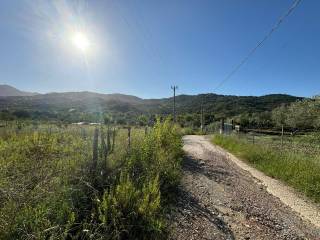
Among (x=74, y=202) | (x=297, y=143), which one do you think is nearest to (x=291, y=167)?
(x=74, y=202)

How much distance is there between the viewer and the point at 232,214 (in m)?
6.25

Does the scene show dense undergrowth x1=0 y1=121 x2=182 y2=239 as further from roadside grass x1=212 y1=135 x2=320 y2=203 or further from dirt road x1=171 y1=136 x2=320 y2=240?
roadside grass x1=212 y1=135 x2=320 y2=203

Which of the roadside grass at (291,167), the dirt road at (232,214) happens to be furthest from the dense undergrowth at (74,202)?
the roadside grass at (291,167)

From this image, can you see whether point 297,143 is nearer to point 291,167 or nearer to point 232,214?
point 291,167

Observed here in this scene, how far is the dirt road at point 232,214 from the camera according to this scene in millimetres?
5273

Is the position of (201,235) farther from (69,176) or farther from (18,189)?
(18,189)

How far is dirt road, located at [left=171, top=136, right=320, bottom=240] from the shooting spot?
5.27 metres

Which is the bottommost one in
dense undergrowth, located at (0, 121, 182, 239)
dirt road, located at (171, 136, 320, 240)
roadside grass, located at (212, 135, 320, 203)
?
dirt road, located at (171, 136, 320, 240)

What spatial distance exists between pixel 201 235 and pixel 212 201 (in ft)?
6.81

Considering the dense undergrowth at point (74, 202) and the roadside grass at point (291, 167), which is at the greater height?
the dense undergrowth at point (74, 202)

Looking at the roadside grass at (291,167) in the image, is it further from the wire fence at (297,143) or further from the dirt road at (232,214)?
the wire fence at (297,143)

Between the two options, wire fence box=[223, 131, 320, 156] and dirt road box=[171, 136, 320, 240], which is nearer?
dirt road box=[171, 136, 320, 240]

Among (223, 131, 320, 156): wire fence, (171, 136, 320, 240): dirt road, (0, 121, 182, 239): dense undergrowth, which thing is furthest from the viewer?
(223, 131, 320, 156): wire fence

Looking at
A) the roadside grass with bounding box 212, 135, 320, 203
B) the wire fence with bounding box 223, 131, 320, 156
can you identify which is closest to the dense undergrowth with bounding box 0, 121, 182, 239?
the roadside grass with bounding box 212, 135, 320, 203
